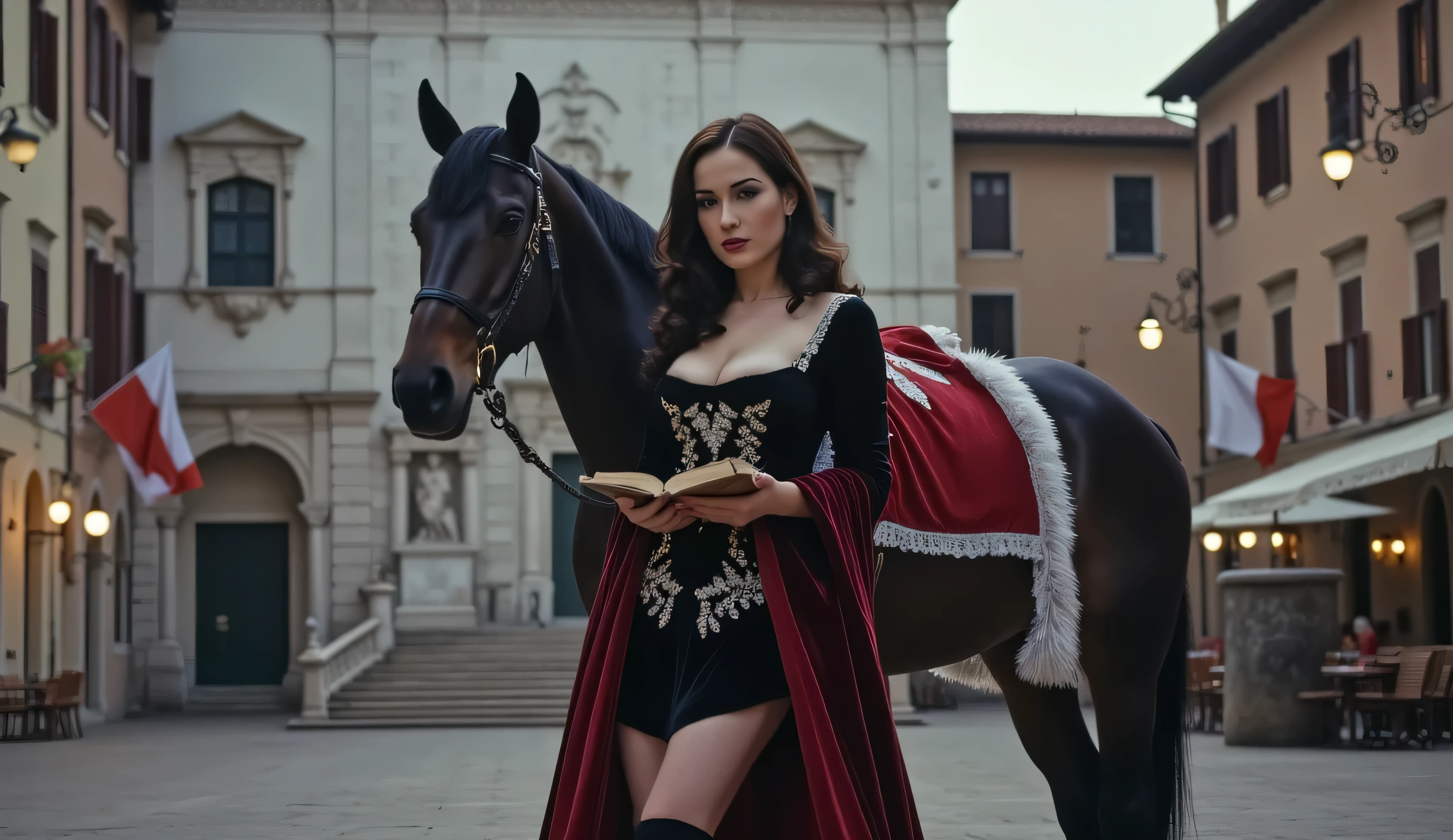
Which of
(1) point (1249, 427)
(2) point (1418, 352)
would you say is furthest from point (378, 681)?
(2) point (1418, 352)

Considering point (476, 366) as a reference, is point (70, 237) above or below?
above

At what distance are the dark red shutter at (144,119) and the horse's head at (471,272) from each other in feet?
85.3

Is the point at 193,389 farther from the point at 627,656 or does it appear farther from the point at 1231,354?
the point at 627,656

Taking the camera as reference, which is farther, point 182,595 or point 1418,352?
point 182,595

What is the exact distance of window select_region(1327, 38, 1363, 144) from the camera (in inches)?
944

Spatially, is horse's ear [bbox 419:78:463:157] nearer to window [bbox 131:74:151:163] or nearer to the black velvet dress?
the black velvet dress

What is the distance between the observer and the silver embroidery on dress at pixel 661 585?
322 cm

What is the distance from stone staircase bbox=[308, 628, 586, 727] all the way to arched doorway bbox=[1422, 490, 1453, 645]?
1148 cm

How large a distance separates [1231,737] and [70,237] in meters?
17.2

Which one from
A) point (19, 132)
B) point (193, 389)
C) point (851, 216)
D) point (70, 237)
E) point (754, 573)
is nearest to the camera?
point (754, 573)

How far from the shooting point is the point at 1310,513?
68.3 ft

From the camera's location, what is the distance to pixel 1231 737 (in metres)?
15.9

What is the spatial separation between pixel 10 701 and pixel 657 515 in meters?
18.5

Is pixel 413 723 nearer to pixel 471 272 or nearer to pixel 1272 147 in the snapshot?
pixel 1272 147
